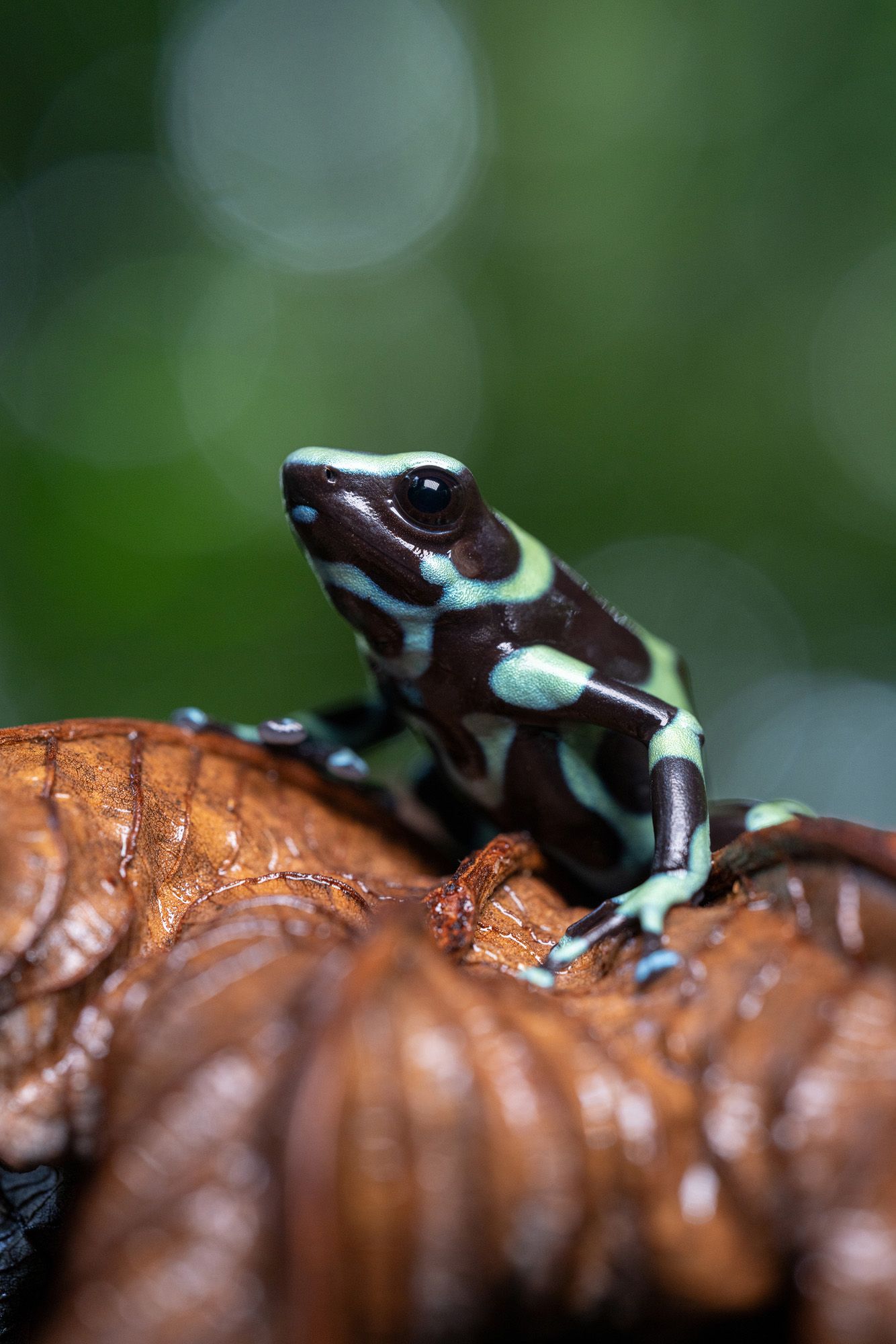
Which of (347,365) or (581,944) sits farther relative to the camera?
(347,365)

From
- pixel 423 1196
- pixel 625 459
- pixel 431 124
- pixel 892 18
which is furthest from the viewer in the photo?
pixel 431 124

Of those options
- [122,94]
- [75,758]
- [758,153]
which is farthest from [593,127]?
[75,758]

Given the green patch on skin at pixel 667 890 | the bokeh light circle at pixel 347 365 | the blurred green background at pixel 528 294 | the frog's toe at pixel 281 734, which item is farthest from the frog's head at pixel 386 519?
the bokeh light circle at pixel 347 365

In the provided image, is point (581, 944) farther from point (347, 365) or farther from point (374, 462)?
point (347, 365)

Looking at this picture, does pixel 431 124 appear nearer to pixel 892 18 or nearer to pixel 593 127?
pixel 593 127

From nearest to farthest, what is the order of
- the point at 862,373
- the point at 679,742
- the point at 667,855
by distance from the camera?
1. the point at 667,855
2. the point at 679,742
3. the point at 862,373

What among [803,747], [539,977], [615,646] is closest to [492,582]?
[615,646]
